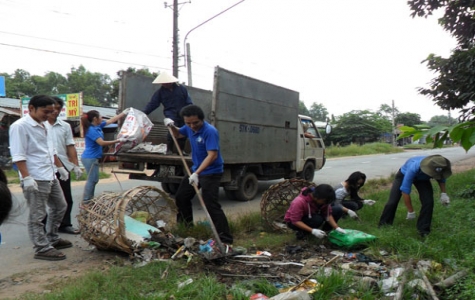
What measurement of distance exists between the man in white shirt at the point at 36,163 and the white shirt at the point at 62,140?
886mm

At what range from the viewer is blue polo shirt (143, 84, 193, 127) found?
21.5 feet

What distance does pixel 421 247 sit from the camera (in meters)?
3.99

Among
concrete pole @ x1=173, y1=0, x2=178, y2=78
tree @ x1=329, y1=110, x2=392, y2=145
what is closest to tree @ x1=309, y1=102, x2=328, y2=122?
tree @ x1=329, y1=110, x2=392, y2=145

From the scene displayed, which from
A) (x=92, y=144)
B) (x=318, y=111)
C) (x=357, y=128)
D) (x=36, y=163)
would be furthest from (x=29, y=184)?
(x=318, y=111)

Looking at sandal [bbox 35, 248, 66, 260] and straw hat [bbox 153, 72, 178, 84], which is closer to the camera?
sandal [bbox 35, 248, 66, 260]

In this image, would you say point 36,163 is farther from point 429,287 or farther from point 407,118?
point 407,118

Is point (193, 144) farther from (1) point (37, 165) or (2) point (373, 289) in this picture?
(2) point (373, 289)

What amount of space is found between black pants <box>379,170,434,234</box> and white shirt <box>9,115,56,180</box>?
4134 mm

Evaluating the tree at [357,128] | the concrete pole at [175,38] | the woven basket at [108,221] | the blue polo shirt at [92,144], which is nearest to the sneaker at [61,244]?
the woven basket at [108,221]

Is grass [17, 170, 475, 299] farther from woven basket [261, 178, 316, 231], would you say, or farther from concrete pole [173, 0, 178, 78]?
concrete pole [173, 0, 178, 78]

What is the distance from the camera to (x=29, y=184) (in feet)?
12.5

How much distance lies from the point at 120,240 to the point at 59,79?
130ft

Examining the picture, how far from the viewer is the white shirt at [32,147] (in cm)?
384

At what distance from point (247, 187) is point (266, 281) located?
15.7ft
